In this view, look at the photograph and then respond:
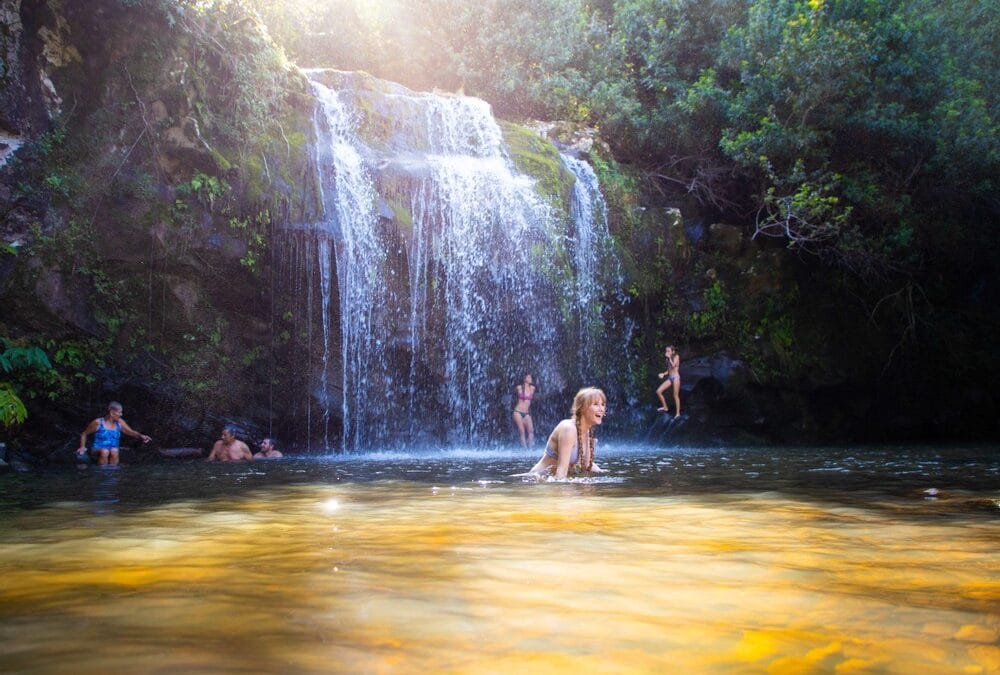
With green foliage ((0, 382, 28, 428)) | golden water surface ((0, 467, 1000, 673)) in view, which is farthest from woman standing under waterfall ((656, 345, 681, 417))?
green foliage ((0, 382, 28, 428))

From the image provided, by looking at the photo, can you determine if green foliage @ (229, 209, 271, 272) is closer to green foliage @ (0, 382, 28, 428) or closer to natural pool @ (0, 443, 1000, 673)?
green foliage @ (0, 382, 28, 428)

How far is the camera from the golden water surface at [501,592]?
7.31 feet

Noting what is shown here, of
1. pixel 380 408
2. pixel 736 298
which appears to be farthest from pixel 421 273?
pixel 736 298

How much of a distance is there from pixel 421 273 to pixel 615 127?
7185 millimetres

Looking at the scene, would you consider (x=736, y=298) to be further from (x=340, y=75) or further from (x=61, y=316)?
(x=61, y=316)

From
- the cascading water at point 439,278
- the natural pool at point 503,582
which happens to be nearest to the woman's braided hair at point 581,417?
the natural pool at point 503,582

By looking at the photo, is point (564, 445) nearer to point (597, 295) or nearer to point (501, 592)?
point (501, 592)

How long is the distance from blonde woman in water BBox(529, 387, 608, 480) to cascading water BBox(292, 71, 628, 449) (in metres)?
6.49

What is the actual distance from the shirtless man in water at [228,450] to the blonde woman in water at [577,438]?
6272 mm

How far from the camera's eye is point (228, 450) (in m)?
12.4

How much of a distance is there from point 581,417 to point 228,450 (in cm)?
702

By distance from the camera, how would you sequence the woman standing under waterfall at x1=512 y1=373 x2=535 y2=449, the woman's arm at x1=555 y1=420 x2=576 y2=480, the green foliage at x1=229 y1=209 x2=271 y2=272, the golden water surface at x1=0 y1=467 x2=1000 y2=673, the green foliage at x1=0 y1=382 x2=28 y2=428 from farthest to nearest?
1. the woman standing under waterfall at x1=512 y1=373 x2=535 y2=449
2. the green foliage at x1=229 y1=209 x2=271 y2=272
3. the green foliage at x1=0 y1=382 x2=28 y2=428
4. the woman's arm at x1=555 y1=420 x2=576 y2=480
5. the golden water surface at x1=0 y1=467 x2=1000 y2=673

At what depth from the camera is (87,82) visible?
42.4 ft

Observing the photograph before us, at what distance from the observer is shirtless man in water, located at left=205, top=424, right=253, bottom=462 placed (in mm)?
12422
